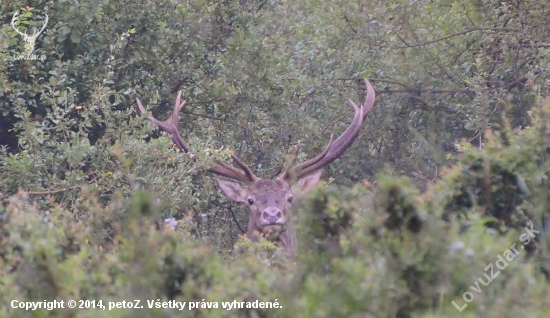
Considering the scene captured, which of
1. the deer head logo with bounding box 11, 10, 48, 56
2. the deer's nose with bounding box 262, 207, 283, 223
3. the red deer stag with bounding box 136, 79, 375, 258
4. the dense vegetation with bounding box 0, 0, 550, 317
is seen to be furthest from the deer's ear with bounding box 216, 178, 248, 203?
the deer head logo with bounding box 11, 10, 48, 56

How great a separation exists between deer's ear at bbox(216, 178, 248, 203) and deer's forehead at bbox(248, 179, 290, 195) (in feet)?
0.30

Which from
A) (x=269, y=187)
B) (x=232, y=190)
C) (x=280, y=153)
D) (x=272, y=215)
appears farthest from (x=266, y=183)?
(x=280, y=153)

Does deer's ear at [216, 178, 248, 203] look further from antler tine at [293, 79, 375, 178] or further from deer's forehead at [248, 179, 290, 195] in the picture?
antler tine at [293, 79, 375, 178]

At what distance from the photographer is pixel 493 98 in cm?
898

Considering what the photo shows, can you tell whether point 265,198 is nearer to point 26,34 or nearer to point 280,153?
point 280,153

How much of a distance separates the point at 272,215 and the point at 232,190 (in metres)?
0.63

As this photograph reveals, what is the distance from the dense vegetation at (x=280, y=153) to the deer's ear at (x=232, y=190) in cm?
23

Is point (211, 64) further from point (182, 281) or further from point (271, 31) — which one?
point (182, 281)

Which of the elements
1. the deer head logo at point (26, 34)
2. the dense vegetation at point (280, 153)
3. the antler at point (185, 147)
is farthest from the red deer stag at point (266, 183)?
the deer head logo at point (26, 34)

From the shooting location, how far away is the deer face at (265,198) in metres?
8.03

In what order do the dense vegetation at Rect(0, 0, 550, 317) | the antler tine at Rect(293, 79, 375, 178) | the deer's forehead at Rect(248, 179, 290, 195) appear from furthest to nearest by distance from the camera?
1. the antler tine at Rect(293, 79, 375, 178)
2. the deer's forehead at Rect(248, 179, 290, 195)
3. the dense vegetation at Rect(0, 0, 550, 317)

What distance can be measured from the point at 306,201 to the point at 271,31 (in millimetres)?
6974

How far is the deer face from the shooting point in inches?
316

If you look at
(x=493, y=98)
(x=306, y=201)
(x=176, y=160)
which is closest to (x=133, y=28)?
(x=176, y=160)
